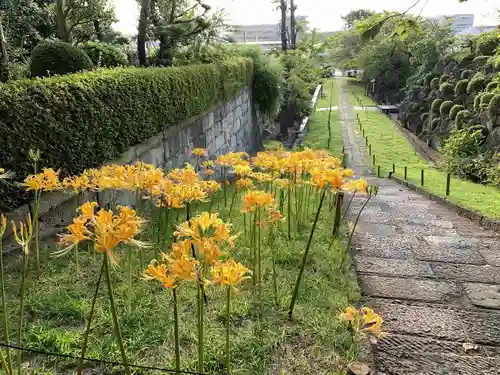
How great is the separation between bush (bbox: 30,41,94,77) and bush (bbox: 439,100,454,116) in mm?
16246

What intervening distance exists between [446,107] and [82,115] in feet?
57.6

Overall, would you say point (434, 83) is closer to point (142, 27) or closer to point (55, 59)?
point (142, 27)

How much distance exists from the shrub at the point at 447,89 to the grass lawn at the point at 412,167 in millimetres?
2614

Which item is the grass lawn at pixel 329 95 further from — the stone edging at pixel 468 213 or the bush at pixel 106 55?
the bush at pixel 106 55

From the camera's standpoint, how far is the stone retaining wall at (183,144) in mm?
3537

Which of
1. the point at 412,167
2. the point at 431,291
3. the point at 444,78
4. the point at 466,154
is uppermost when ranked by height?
the point at 444,78

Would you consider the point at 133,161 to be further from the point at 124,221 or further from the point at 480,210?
the point at 480,210

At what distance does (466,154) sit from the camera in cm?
1378

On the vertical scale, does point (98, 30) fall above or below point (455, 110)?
above

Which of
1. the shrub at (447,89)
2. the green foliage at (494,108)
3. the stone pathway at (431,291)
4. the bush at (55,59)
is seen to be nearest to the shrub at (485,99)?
the green foliage at (494,108)

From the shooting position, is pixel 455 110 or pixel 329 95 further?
pixel 329 95

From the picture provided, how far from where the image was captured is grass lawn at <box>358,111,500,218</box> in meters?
7.38

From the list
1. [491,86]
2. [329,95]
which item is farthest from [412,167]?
[329,95]

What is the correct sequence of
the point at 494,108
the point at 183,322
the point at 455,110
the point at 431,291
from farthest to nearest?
1. the point at 455,110
2. the point at 494,108
3. the point at 431,291
4. the point at 183,322
